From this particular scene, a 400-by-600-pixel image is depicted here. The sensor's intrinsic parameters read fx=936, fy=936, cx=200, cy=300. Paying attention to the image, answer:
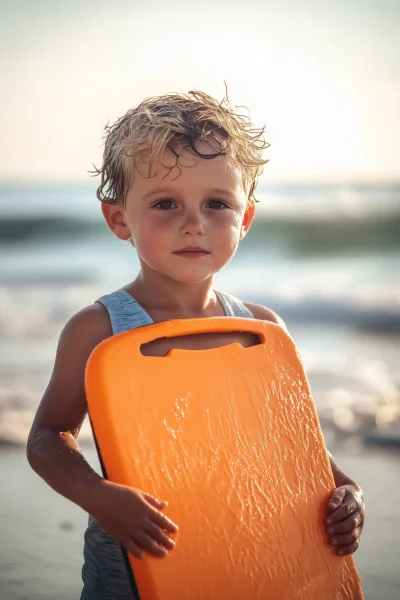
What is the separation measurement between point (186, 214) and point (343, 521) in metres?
0.72

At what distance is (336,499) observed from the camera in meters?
1.95

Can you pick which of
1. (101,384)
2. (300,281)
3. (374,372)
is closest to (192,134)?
(101,384)

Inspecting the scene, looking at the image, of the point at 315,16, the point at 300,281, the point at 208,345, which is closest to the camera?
the point at 208,345

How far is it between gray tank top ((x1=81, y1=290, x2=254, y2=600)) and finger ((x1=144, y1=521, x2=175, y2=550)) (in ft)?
1.09

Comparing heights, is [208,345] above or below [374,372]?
below

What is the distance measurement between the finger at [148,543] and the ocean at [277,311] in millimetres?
1079

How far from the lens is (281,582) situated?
1811mm

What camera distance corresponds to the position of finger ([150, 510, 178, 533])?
167 centimetres

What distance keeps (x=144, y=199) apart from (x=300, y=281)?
16.0 ft

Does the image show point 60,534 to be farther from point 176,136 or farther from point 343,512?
point 176,136

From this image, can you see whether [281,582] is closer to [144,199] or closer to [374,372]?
[144,199]

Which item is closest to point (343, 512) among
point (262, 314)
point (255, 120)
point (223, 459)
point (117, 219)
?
point (223, 459)

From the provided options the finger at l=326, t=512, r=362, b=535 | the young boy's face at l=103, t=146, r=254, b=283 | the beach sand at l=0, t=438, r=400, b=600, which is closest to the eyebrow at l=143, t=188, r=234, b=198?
the young boy's face at l=103, t=146, r=254, b=283

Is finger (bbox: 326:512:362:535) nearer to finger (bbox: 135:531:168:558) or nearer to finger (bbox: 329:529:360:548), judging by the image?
finger (bbox: 329:529:360:548)
